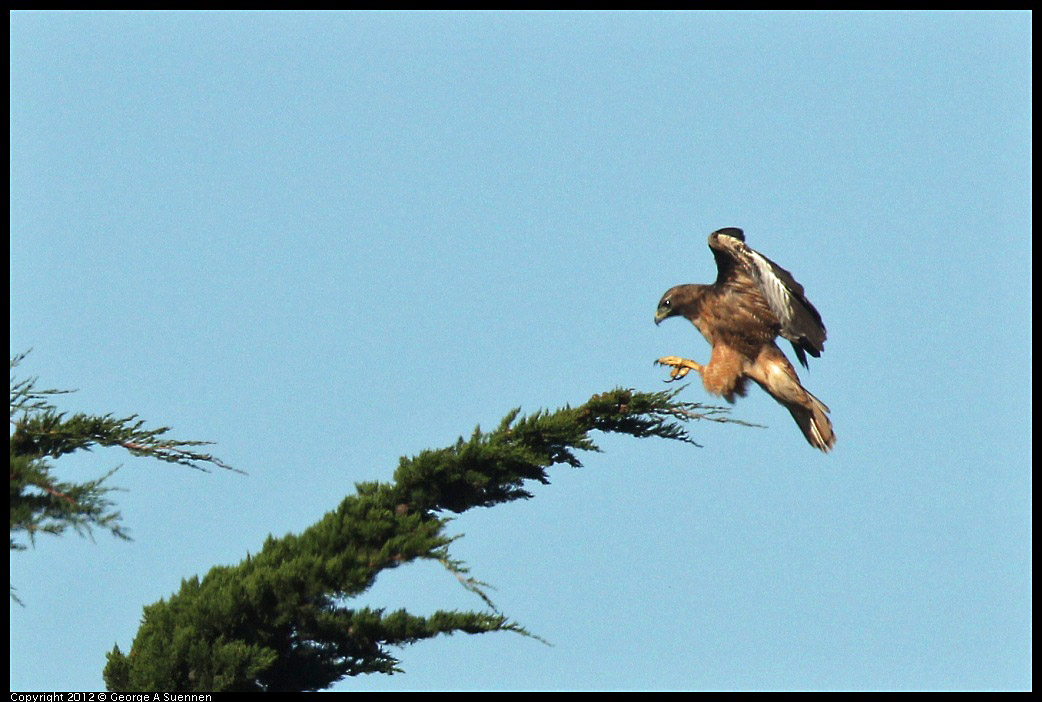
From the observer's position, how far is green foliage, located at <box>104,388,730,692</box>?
18.2ft

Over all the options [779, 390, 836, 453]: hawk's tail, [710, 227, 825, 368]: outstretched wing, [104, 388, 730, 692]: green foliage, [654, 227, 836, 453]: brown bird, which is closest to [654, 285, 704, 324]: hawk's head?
[654, 227, 836, 453]: brown bird

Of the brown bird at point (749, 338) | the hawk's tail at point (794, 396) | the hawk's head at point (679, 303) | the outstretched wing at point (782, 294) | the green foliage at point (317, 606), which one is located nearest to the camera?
the green foliage at point (317, 606)

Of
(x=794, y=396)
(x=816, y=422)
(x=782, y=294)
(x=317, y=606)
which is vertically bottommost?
(x=317, y=606)

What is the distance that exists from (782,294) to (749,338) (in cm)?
79

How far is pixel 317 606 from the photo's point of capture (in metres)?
5.65

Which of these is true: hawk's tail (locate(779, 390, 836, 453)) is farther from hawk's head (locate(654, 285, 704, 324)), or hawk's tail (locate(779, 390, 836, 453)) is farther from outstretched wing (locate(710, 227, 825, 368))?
hawk's head (locate(654, 285, 704, 324))

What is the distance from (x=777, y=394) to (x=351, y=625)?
19.5 ft

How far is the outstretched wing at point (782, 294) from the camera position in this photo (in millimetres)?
9719

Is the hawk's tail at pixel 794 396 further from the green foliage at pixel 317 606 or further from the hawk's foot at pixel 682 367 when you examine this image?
the green foliage at pixel 317 606

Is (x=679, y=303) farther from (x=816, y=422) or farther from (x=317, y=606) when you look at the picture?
(x=317, y=606)

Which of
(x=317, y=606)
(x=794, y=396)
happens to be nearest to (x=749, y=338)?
(x=794, y=396)

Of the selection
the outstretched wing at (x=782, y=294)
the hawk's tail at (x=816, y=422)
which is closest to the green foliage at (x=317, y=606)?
the outstretched wing at (x=782, y=294)

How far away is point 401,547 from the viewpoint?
18.3 ft

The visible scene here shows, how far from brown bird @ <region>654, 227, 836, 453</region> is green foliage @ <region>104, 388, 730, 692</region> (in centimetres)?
455
